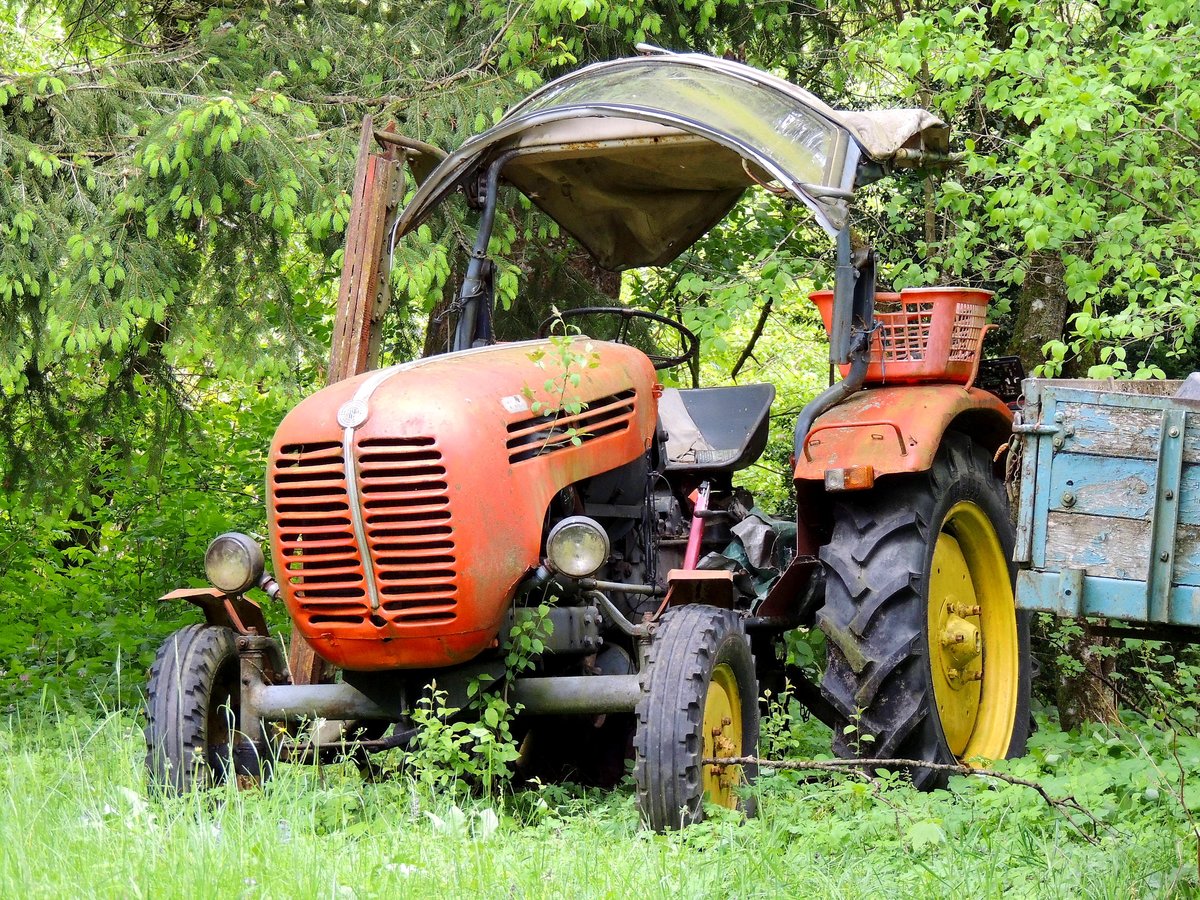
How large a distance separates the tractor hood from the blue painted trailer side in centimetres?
153

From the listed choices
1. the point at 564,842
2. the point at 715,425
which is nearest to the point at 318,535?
the point at 564,842

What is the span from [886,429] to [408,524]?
1.83m

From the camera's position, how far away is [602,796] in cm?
499

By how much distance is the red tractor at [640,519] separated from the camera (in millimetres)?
4203

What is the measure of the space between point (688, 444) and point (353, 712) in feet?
6.69

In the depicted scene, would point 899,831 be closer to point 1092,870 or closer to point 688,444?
point 1092,870

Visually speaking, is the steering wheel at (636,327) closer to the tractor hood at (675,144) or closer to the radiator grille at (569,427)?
the radiator grille at (569,427)

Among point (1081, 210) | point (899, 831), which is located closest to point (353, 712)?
point (899, 831)

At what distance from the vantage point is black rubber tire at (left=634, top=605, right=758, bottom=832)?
4066mm

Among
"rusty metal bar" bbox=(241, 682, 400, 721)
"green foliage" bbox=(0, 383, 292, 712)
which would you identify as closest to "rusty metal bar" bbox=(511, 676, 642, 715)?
"rusty metal bar" bbox=(241, 682, 400, 721)

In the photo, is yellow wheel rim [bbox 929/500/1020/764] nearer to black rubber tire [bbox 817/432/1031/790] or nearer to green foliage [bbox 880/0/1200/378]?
black rubber tire [bbox 817/432/1031/790]

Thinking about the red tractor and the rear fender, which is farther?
the rear fender

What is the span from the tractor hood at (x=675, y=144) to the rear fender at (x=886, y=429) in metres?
→ 0.74

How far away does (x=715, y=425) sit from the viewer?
6113 millimetres
